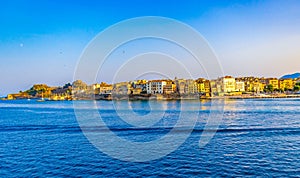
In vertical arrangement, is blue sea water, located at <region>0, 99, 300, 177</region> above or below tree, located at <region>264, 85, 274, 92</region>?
below

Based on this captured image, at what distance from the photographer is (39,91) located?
185000 mm

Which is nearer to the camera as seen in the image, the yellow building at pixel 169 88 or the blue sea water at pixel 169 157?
the blue sea water at pixel 169 157

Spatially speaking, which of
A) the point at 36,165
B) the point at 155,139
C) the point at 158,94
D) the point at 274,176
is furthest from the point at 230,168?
the point at 158,94

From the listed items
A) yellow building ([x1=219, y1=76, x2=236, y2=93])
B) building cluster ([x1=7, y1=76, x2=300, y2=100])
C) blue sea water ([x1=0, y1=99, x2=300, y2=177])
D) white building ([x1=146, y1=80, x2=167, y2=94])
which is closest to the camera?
blue sea water ([x1=0, y1=99, x2=300, y2=177])

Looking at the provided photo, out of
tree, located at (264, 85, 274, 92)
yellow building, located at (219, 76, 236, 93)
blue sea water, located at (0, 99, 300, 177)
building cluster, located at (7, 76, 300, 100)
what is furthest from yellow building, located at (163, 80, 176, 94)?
blue sea water, located at (0, 99, 300, 177)

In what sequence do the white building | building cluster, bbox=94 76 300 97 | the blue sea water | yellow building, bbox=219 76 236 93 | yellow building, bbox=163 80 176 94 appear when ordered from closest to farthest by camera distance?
the blue sea water < building cluster, bbox=94 76 300 97 < the white building < yellow building, bbox=163 80 176 94 < yellow building, bbox=219 76 236 93

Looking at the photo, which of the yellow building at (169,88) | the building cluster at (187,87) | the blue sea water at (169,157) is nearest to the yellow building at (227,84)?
the building cluster at (187,87)

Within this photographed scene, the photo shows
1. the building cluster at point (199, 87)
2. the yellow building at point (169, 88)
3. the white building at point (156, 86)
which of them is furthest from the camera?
the yellow building at point (169, 88)

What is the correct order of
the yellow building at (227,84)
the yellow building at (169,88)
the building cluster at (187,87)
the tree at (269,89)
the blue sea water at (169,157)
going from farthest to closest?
1. the tree at (269,89)
2. the yellow building at (227,84)
3. the yellow building at (169,88)
4. the building cluster at (187,87)
5. the blue sea water at (169,157)

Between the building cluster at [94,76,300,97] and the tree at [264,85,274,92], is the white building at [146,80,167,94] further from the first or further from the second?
the tree at [264,85,274,92]

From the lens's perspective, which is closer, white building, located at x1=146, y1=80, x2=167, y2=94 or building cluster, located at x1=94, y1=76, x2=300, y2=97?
building cluster, located at x1=94, y1=76, x2=300, y2=97

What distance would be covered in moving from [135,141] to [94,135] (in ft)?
14.8

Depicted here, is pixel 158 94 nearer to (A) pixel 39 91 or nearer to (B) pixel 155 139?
(B) pixel 155 139

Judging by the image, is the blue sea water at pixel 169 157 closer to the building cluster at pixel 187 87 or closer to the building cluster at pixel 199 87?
the building cluster at pixel 187 87
